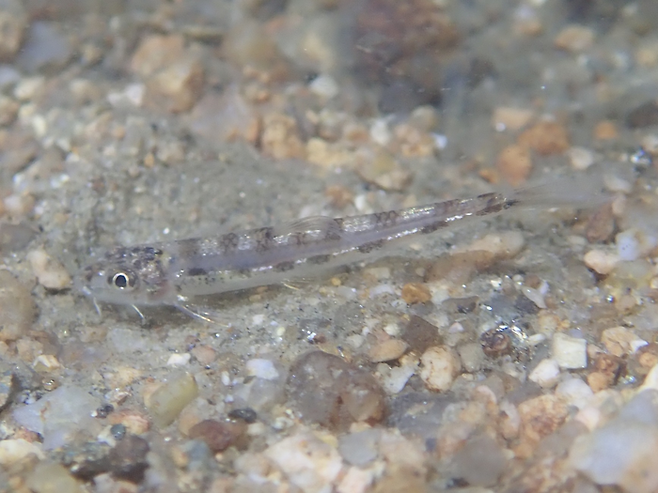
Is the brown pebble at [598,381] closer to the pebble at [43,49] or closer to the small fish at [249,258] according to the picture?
the small fish at [249,258]

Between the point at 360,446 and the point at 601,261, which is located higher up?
the point at 601,261

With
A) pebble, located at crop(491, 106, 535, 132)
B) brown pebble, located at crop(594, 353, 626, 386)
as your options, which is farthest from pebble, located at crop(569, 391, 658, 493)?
pebble, located at crop(491, 106, 535, 132)

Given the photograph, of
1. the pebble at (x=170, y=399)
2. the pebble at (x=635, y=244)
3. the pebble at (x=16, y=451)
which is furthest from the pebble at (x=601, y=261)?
the pebble at (x=16, y=451)

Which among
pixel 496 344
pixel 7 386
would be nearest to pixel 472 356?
pixel 496 344

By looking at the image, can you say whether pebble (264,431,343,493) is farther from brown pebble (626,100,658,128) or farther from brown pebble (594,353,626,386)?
brown pebble (626,100,658,128)

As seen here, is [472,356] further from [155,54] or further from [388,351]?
[155,54]

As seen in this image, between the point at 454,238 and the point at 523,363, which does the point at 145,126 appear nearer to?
the point at 454,238
